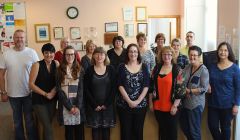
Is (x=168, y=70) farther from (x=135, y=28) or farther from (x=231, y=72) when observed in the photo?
(x=135, y=28)

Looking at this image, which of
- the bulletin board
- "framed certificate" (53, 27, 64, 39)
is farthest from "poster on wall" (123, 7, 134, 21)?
the bulletin board

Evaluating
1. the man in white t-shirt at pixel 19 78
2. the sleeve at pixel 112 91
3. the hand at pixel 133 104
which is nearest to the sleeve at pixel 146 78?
the hand at pixel 133 104

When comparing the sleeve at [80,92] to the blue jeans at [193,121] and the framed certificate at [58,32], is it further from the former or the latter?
the framed certificate at [58,32]

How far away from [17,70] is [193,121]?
2139mm

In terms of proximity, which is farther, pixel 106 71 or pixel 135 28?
pixel 135 28

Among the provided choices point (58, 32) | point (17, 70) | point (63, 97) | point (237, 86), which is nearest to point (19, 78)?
point (17, 70)

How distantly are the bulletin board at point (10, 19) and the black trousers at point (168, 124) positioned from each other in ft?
14.3

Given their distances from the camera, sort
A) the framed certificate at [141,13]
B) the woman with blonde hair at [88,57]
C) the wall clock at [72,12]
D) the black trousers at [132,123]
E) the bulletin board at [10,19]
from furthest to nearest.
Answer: the framed certificate at [141,13]
the wall clock at [72,12]
the bulletin board at [10,19]
the woman with blonde hair at [88,57]
the black trousers at [132,123]

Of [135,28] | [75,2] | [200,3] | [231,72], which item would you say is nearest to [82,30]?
[75,2]

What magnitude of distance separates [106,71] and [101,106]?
39 centimetres

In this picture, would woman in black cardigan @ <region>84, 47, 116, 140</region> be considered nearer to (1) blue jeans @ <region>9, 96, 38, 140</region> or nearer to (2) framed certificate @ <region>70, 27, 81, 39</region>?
(1) blue jeans @ <region>9, 96, 38, 140</region>

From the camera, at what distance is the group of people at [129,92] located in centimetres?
307

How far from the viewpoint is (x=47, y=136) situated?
3170mm

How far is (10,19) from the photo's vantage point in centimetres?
627
